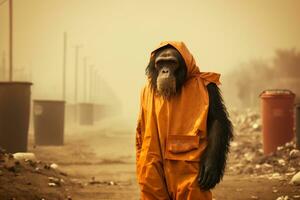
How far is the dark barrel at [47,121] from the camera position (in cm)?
1169

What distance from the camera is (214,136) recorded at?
2.84 m

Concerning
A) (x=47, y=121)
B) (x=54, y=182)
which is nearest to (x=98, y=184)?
(x=54, y=182)

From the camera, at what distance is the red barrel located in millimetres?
9320

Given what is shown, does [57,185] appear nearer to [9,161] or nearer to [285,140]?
[9,161]

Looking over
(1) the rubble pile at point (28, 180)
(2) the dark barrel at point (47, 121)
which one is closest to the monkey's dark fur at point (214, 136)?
(1) the rubble pile at point (28, 180)

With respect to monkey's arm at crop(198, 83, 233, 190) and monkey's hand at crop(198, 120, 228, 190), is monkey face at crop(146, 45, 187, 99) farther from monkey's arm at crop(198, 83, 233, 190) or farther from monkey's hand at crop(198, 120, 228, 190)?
monkey's hand at crop(198, 120, 228, 190)

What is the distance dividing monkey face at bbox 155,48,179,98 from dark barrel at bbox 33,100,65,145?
9.15 metres

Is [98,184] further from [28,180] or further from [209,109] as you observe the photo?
[209,109]

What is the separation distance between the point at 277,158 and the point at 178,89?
6.36 m

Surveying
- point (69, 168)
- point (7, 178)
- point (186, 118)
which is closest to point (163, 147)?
point (186, 118)

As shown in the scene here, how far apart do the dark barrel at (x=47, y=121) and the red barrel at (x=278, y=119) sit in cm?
551

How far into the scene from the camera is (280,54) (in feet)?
65.8

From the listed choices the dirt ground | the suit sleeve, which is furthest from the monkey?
the dirt ground

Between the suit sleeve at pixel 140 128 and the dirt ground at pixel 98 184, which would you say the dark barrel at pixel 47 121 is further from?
the suit sleeve at pixel 140 128
